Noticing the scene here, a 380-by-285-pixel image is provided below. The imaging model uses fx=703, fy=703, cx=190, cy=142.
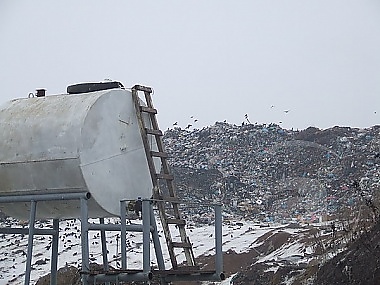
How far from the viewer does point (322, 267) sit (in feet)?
35.0

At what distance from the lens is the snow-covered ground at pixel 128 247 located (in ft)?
51.3

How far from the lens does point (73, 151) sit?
21.2 ft

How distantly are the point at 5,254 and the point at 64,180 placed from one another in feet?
41.3

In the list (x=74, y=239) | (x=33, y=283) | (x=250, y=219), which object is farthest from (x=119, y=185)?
(x=250, y=219)

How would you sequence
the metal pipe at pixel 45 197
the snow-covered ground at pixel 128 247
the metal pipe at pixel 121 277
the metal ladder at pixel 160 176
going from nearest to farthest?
1. the metal pipe at pixel 121 277
2. the metal pipe at pixel 45 197
3. the metal ladder at pixel 160 176
4. the snow-covered ground at pixel 128 247

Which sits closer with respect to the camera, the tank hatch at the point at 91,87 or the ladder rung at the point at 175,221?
the ladder rung at the point at 175,221

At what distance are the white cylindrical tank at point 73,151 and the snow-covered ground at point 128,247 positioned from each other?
302 inches

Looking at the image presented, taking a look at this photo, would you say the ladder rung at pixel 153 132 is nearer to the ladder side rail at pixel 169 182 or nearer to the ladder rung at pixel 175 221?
the ladder side rail at pixel 169 182

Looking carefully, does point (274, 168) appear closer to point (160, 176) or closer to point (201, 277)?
point (160, 176)

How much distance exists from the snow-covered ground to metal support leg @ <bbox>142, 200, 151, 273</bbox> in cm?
799

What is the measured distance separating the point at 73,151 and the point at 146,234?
102cm

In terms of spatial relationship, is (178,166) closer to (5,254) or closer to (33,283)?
(5,254)

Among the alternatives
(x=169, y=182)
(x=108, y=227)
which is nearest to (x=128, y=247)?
(x=169, y=182)

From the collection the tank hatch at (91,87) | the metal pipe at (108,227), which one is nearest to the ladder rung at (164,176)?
the metal pipe at (108,227)
